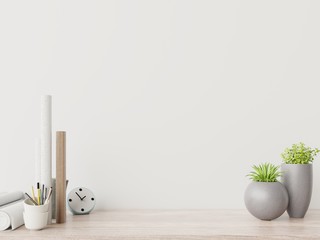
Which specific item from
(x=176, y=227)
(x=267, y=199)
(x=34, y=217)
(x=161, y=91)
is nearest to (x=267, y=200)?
(x=267, y=199)

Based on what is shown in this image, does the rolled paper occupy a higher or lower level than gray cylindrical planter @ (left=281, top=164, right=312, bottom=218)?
higher

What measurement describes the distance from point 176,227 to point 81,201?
Answer: 37 centimetres

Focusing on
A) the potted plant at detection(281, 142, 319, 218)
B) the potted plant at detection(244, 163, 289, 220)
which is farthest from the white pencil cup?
the potted plant at detection(281, 142, 319, 218)

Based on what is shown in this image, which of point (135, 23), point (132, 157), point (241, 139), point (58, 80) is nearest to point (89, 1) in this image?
point (135, 23)

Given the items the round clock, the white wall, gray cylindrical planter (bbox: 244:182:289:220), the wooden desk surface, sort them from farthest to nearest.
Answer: the white wall, the round clock, gray cylindrical planter (bbox: 244:182:289:220), the wooden desk surface

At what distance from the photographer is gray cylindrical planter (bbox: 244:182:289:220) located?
3.64 feet

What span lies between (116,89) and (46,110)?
11.8 inches

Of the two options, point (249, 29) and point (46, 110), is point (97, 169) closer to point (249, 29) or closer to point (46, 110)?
point (46, 110)

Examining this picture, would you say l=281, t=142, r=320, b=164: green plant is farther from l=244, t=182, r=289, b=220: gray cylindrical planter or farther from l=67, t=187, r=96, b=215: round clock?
l=67, t=187, r=96, b=215: round clock

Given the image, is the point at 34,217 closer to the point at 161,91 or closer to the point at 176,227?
the point at 176,227

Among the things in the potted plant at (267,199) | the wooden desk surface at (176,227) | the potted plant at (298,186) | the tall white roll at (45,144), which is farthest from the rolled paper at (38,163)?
the potted plant at (298,186)

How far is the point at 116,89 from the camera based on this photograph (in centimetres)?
137

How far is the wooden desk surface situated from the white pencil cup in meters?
0.02

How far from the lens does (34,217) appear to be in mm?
1021
